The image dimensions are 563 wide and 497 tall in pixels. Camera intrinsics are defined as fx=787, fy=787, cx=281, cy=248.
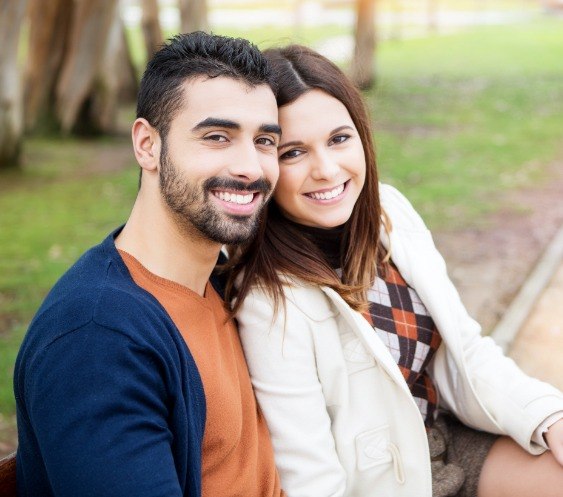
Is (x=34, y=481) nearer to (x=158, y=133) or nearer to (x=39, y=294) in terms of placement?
(x=158, y=133)

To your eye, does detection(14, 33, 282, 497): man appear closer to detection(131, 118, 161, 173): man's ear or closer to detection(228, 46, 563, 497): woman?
detection(131, 118, 161, 173): man's ear

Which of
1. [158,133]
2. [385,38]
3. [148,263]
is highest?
[158,133]

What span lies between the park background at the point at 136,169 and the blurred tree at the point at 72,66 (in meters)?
0.02

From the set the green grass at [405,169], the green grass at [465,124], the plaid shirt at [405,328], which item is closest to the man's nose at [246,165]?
the plaid shirt at [405,328]

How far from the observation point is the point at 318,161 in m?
2.61

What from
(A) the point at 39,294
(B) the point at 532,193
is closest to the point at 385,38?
(B) the point at 532,193

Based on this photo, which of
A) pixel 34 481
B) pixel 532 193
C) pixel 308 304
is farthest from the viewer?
pixel 532 193

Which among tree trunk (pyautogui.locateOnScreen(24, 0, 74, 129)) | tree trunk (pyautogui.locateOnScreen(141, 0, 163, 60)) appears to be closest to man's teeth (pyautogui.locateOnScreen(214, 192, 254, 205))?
tree trunk (pyautogui.locateOnScreen(24, 0, 74, 129))

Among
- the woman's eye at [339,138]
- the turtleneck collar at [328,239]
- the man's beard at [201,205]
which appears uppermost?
the woman's eye at [339,138]

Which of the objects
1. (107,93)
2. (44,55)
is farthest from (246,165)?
(44,55)

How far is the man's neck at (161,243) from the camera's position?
2.22 m

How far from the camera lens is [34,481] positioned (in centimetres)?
202

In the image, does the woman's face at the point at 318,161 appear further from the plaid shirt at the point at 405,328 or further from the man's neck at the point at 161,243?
the man's neck at the point at 161,243

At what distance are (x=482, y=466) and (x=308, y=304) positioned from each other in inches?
37.1
